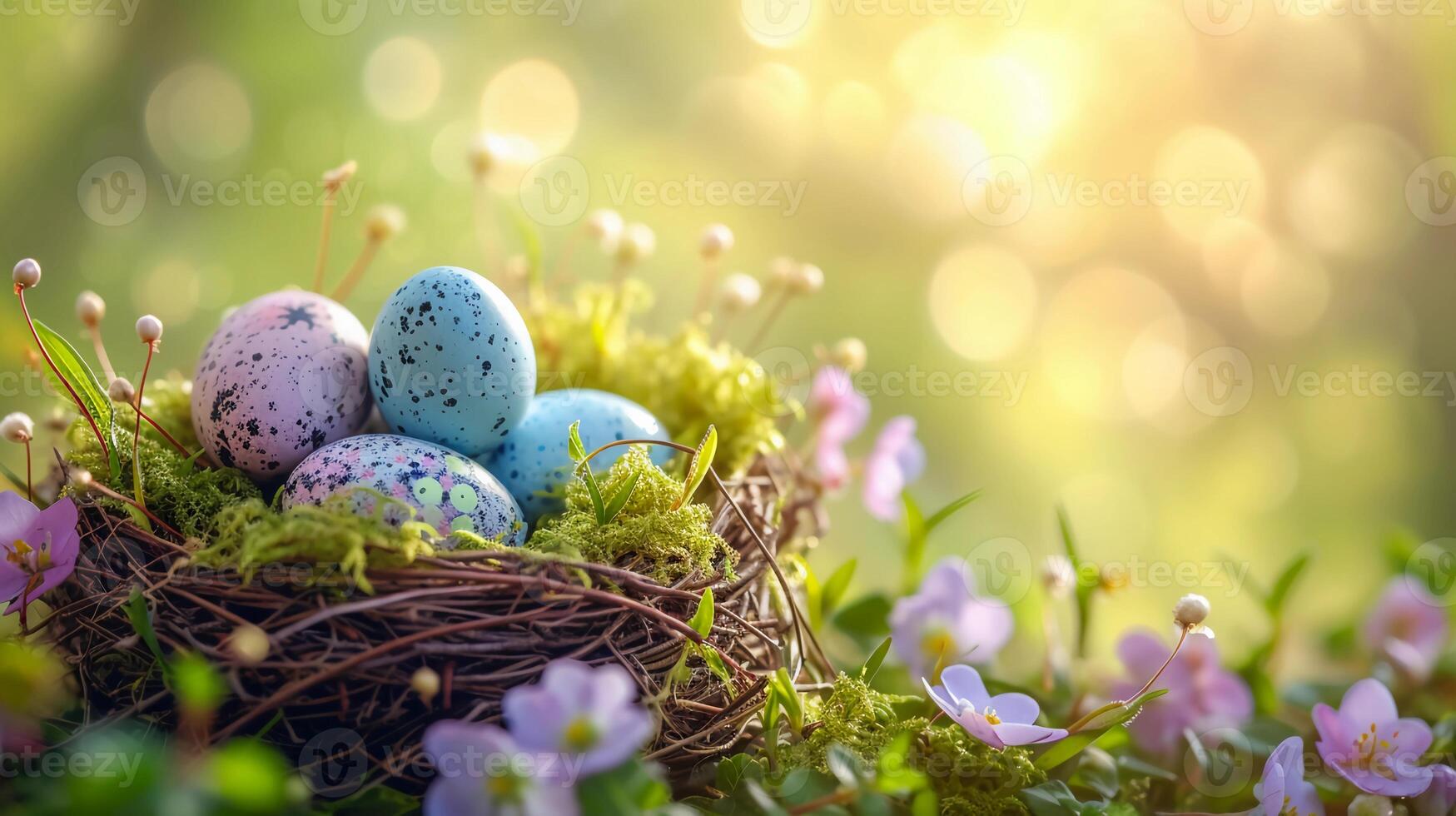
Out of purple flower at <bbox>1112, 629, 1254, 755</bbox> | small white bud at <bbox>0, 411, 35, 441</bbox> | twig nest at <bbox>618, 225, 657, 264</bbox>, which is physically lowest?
purple flower at <bbox>1112, 629, 1254, 755</bbox>

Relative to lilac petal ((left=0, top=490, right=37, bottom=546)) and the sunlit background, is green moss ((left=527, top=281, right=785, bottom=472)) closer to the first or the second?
lilac petal ((left=0, top=490, right=37, bottom=546))

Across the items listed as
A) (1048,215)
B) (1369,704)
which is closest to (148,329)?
(1369,704)

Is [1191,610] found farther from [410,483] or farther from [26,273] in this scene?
[26,273]

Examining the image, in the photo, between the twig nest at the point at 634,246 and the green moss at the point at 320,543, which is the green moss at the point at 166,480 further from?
the twig nest at the point at 634,246

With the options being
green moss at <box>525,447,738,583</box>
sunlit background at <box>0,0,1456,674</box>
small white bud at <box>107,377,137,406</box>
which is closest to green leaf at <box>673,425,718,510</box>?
green moss at <box>525,447,738,583</box>

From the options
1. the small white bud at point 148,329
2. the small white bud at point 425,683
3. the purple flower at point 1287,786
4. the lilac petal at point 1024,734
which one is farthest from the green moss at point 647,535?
the purple flower at point 1287,786
